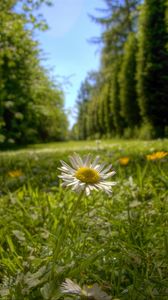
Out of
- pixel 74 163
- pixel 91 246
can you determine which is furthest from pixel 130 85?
pixel 74 163

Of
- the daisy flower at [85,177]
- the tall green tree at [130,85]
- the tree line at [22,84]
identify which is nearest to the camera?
the daisy flower at [85,177]

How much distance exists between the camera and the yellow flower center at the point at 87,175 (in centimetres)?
122

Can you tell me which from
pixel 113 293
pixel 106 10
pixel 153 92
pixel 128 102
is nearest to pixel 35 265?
pixel 113 293

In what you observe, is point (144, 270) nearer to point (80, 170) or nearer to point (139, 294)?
point (139, 294)

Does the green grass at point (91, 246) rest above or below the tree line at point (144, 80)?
below

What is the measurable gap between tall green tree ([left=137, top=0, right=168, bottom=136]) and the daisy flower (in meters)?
14.0

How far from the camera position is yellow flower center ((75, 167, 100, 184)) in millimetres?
1218

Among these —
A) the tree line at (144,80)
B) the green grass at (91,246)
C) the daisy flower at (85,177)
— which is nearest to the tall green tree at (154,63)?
the tree line at (144,80)

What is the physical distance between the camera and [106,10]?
3391cm

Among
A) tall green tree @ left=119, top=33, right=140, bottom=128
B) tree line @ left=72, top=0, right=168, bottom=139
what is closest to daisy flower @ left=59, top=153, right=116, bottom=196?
tree line @ left=72, top=0, right=168, bottom=139

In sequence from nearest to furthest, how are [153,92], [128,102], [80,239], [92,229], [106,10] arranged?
[80,239], [92,229], [153,92], [128,102], [106,10]

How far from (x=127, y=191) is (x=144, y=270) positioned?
1174 millimetres

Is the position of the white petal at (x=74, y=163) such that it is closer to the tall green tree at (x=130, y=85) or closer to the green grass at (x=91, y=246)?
the green grass at (x=91, y=246)

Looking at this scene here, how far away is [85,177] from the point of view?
1223mm
